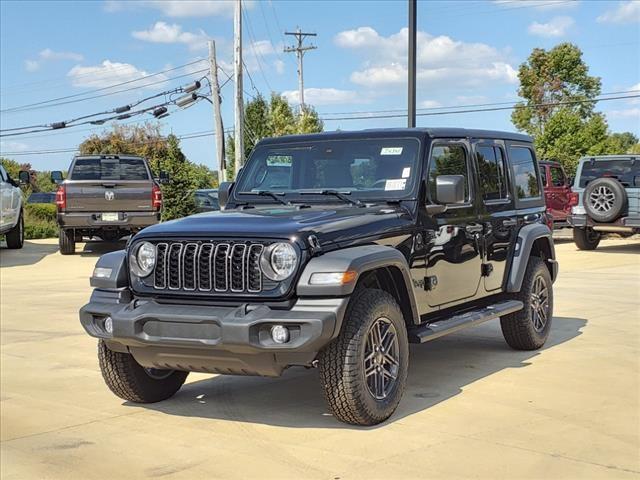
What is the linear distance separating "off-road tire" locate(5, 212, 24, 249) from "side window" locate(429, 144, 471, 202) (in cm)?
1480

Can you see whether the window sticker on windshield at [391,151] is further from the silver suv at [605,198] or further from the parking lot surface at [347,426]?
the silver suv at [605,198]

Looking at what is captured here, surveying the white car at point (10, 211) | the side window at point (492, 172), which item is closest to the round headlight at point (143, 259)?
the side window at point (492, 172)

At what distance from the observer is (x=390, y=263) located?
5.57 meters

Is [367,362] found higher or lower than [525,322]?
higher

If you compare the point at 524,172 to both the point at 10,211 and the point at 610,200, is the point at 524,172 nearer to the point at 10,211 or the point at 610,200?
the point at 610,200

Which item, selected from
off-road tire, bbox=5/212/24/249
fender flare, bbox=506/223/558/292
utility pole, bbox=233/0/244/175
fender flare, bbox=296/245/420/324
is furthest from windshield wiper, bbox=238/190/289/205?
utility pole, bbox=233/0/244/175

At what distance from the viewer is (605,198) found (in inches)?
690

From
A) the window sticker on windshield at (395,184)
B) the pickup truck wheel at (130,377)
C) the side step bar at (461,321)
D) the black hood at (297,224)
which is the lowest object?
the pickup truck wheel at (130,377)

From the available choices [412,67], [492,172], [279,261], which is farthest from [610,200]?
[279,261]

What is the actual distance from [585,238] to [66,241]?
1117 centimetres

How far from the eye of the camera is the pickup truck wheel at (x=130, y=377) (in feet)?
19.5

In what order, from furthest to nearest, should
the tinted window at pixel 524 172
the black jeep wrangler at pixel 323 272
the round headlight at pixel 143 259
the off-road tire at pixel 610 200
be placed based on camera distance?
the off-road tire at pixel 610 200, the tinted window at pixel 524 172, the round headlight at pixel 143 259, the black jeep wrangler at pixel 323 272

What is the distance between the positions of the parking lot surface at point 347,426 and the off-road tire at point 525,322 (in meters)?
0.12

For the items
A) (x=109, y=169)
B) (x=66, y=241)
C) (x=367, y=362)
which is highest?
(x=109, y=169)
